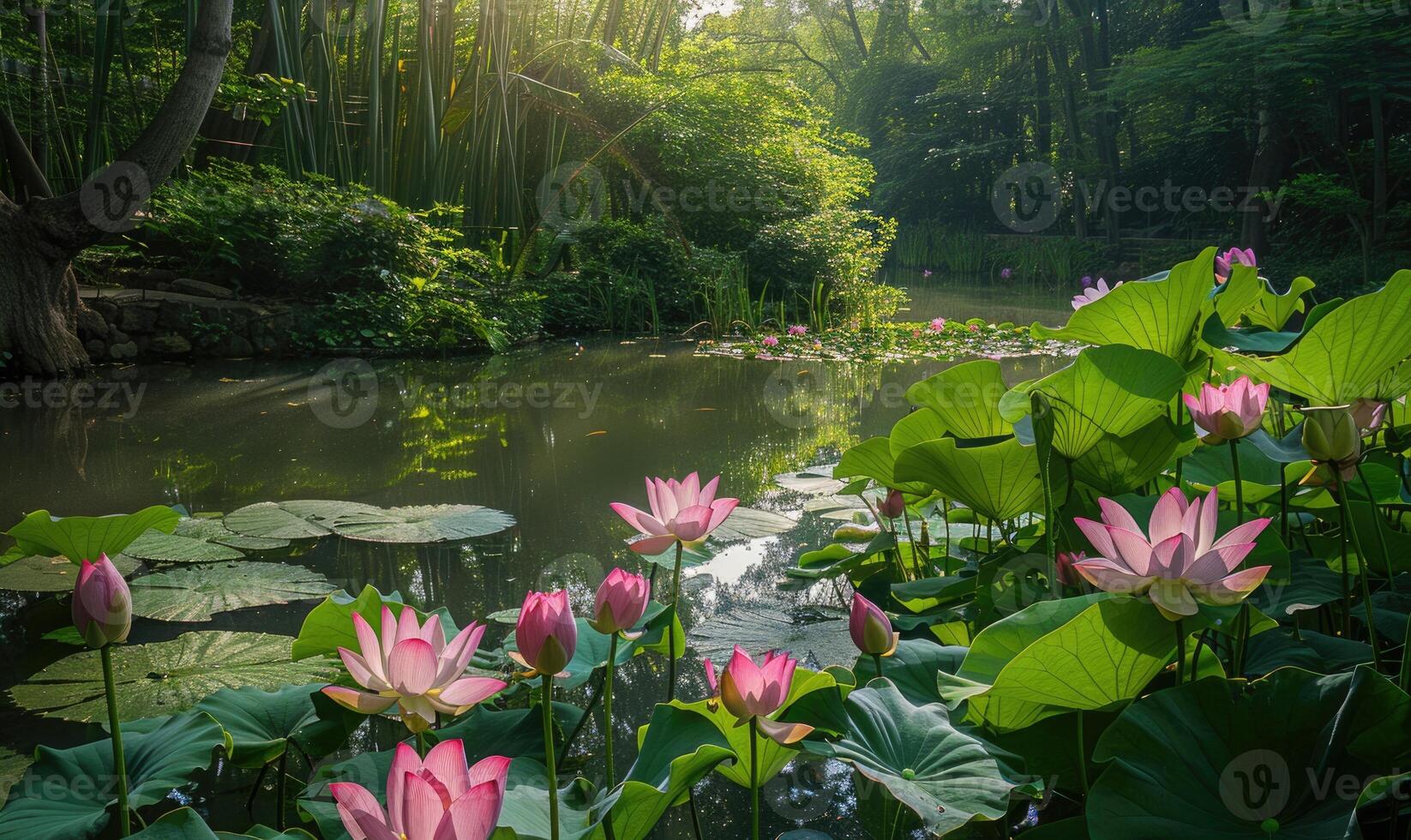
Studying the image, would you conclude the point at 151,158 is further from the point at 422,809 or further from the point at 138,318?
the point at 422,809

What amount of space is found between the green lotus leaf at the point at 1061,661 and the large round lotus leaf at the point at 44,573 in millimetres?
1654

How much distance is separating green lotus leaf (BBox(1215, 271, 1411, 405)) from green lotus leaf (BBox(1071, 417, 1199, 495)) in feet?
0.49

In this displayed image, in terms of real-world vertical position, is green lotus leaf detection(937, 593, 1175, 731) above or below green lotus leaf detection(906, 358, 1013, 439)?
below

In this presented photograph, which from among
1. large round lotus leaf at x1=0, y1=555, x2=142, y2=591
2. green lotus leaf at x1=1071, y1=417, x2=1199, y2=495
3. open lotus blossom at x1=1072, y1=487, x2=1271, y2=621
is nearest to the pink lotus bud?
green lotus leaf at x1=1071, y1=417, x2=1199, y2=495

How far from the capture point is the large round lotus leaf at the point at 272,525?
195 cm

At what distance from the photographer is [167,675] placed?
126 centimetres

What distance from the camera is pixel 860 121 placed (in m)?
22.7

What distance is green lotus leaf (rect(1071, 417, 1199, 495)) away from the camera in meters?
1.07

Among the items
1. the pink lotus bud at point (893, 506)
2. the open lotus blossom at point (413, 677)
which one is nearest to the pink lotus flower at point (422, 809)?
the open lotus blossom at point (413, 677)

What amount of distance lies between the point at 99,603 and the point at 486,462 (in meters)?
2.24

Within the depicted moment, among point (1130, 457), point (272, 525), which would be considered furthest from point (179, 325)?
point (1130, 457)

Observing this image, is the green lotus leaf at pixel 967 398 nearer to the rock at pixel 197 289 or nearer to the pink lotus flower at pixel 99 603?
the pink lotus flower at pixel 99 603

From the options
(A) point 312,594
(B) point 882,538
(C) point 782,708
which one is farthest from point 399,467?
(C) point 782,708

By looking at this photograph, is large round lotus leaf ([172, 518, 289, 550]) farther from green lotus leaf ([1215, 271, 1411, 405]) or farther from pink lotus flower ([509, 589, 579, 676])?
green lotus leaf ([1215, 271, 1411, 405])
